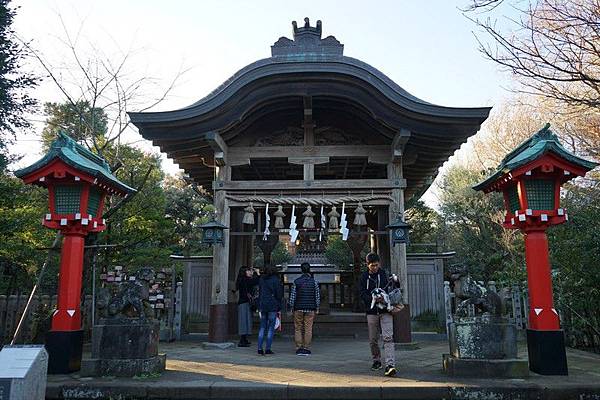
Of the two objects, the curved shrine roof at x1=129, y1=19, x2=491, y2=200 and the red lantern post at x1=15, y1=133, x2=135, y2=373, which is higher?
the curved shrine roof at x1=129, y1=19, x2=491, y2=200

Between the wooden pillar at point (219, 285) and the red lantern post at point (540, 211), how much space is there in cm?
597

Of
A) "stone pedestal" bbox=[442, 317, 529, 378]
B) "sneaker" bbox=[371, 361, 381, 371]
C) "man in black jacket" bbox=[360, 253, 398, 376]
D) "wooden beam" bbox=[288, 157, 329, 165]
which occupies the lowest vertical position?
"sneaker" bbox=[371, 361, 381, 371]

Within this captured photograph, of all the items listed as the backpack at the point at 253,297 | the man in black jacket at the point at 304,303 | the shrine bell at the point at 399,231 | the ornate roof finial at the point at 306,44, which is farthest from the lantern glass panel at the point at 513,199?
the backpack at the point at 253,297

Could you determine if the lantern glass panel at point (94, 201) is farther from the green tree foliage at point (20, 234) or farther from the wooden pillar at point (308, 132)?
the wooden pillar at point (308, 132)

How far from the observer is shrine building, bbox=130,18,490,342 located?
9633 millimetres

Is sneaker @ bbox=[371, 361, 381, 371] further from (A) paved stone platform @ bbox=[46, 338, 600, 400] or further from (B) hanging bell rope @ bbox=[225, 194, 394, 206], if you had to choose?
(B) hanging bell rope @ bbox=[225, 194, 394, 206]

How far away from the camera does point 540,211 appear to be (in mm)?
6770

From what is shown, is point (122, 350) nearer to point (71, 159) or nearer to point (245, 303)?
point (71, 159)

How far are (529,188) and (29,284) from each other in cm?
1681

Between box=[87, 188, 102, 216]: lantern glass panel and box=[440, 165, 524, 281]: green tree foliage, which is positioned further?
box=[440, 165, 524, 281]: green tree foliage

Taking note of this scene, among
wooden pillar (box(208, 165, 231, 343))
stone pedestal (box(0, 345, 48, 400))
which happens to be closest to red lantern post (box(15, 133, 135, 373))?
stone pedestal (box(0, 345, 48, 400))

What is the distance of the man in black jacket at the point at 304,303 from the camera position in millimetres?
8219

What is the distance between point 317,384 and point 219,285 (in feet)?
15.7

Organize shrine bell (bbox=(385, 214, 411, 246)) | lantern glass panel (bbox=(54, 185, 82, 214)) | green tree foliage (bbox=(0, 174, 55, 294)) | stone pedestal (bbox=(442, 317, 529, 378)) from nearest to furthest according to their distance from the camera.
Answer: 1. stone pedestal (bbox=(442, 317, 529, 378))
2. lantern glass panel (bbox=(54, 185, 82, 214))
3. shrine bell (bbox=(385, 214, 411, 246))
4. green tree foliage (bbox=(0, 174, 55, 294))
